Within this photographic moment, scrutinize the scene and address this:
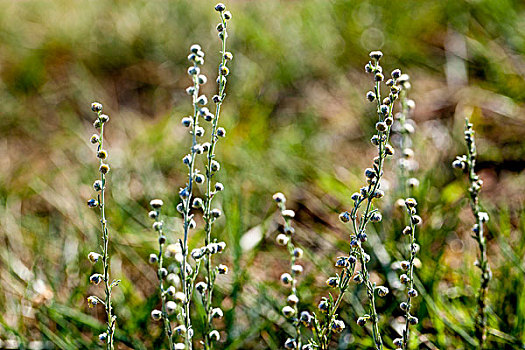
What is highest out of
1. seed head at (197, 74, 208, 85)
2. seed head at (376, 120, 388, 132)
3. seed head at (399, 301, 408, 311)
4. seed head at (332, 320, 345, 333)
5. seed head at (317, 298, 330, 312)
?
seed head at (197, 74, 208, 85)

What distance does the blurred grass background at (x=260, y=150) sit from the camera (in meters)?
1.86

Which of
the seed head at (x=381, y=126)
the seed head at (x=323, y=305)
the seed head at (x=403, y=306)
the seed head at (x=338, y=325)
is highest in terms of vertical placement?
the seed head at (x=381, y=126)

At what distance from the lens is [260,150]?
2752 millimetres

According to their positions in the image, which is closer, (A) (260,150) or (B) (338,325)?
(B) (338,325)

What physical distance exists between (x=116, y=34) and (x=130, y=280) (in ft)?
7.74

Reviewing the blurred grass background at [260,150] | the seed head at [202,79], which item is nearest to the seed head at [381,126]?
the seed head at [202,79]

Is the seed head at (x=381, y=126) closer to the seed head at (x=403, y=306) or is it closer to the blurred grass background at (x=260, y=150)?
the seed head at (x=403, y=306)

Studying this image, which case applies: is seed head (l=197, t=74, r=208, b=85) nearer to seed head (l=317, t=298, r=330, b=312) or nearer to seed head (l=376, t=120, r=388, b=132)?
seed head (l=376, t=120, r=388, b=132)

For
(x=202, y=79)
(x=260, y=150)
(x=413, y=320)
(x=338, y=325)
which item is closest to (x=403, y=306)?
(x=413, y=320)

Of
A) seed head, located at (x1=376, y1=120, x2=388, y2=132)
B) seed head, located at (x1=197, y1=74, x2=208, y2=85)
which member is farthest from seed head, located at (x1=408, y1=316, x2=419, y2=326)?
seed head, located at (x1=197, y1=74, x2=208, y2=85)

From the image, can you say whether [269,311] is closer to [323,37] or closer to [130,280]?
[130,280]

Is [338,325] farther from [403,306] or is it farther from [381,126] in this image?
[381,126]

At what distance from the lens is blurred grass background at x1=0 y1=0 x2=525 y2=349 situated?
1.86 meters

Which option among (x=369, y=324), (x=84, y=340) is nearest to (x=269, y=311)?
(x=369, y=324)
